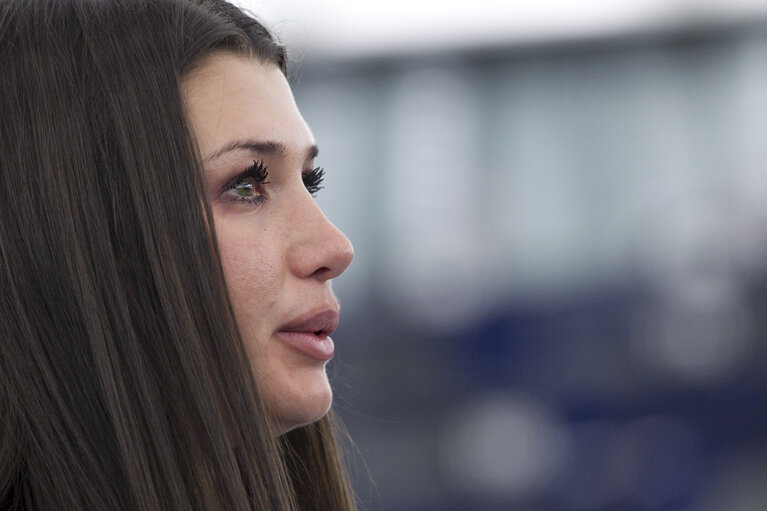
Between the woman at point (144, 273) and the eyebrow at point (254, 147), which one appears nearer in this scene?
the woman at point (144, 273)

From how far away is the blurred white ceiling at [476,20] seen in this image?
5.45 meters

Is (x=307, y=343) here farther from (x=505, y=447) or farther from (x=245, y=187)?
(x=505, y=447)

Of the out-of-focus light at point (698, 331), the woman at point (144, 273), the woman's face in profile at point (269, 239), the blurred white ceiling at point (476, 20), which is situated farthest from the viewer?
the blurred white ceiling at point (476, 20)

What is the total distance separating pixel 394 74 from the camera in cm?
581

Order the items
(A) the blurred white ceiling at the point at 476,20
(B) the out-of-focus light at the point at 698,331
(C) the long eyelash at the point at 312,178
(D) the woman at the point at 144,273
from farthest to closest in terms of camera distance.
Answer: (A) the blurred white ceiling at the point at 476,20 → (B) the out-of-focus light at the point at 698,331 → (C) the long eyelash at the point at 312,178 → (D) the woman at the point at 144,273

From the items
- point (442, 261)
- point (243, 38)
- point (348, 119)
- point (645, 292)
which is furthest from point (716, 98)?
point (243, 38)

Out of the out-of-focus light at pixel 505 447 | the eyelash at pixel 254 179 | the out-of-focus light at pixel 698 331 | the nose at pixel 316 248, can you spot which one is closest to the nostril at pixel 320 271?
the nose at pixel 316 248

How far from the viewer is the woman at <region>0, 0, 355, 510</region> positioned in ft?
3.42

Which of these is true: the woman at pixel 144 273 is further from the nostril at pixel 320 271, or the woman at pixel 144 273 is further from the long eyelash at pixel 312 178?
the long eyelash at pixel 312 178

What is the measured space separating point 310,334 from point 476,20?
4781 millimetres

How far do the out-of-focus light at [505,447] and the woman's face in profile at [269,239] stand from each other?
4232 mm

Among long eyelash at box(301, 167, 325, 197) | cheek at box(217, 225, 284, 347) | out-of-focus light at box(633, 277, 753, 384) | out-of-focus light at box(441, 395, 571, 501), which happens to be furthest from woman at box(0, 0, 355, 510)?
out-of-focus light at box(633, 277, 753, 384)

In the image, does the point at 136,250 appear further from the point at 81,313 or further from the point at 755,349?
the point at 755,349

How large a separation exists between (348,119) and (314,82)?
38cm
